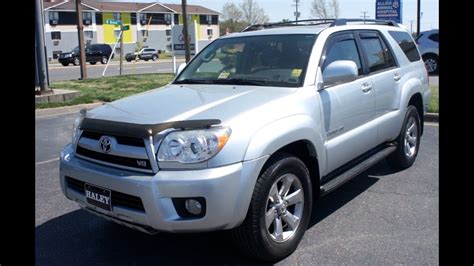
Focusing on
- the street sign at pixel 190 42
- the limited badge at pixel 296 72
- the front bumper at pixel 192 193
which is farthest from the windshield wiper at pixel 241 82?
the street sign at pixel 190 42

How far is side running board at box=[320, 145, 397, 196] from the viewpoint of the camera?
13.2ft

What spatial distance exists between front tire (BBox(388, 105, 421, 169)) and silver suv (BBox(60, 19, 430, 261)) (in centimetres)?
53

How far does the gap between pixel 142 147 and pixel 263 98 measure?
40.5 inches

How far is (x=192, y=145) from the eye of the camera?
310 cm

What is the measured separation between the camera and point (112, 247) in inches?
153

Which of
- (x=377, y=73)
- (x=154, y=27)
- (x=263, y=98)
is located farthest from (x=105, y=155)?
(x=154, y=27)

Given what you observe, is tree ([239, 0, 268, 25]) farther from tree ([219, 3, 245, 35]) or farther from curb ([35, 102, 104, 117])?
curb ([35, 102, 104, 117])

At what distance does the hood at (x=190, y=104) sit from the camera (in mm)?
3340

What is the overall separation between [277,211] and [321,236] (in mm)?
650

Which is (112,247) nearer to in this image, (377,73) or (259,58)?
(259,58)

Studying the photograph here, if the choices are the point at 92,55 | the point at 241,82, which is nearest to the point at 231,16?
the point at 92,55

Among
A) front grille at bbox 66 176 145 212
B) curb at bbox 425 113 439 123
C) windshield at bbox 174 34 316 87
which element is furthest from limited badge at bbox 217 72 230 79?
curb at bbox 425 113 439 123

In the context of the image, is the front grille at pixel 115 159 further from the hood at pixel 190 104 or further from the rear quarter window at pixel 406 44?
the rear quarter window at pixel 406 44

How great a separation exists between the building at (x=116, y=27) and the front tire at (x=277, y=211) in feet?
212
